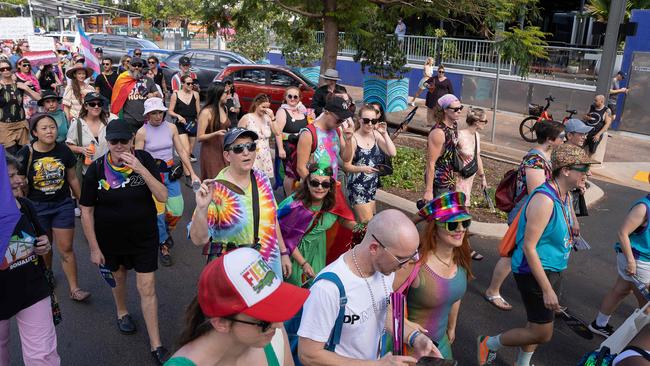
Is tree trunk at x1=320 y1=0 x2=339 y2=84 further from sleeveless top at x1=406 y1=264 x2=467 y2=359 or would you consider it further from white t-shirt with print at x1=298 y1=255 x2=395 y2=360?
white t-shirt with print at x1=298 y1=255 x2=395 y2=360

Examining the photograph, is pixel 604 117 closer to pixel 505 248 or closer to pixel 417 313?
pixel 505 248

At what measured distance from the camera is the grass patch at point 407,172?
9250 millimetres

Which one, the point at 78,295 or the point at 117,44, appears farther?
the point at 117,44

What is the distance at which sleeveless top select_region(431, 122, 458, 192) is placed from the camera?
577 cm

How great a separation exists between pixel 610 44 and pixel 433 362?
10271mm

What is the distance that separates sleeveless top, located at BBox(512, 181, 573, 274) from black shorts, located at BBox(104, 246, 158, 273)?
2725 mm

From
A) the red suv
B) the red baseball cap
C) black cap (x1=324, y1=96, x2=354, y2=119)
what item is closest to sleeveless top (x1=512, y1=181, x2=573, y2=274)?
black cap (x1=324, y1=96, x2=354, y2=119)

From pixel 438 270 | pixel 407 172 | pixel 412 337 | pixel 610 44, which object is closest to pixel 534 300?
pixel 438 270

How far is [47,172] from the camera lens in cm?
471

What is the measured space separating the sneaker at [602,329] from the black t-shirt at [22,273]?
4.45 m

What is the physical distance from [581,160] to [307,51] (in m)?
19.2

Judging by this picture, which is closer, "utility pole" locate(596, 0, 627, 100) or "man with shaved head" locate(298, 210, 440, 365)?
"man with shaved head" locate(298, 210, 440, 365)

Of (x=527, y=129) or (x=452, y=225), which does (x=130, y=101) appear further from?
(x=527, y=129)

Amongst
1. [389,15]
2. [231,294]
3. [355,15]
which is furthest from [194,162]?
[231,294]
